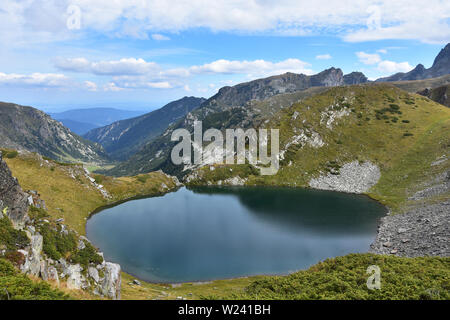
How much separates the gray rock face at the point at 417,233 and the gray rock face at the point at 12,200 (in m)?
65.8

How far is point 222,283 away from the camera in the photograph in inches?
1866

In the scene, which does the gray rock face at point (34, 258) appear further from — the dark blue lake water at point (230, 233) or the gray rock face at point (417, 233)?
the gray rock face at point (417, 233)

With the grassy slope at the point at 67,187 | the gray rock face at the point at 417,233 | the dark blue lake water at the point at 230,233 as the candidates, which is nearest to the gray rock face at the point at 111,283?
the dark blue lake water at the point at 230,233

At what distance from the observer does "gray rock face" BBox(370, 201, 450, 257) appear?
169ft

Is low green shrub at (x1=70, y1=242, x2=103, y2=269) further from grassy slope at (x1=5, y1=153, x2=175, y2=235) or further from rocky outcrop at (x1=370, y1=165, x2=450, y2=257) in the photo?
rocky outcrop at (x1=370, y1=165, x2=450, y2=257)

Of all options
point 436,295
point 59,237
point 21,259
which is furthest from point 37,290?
point 436,295

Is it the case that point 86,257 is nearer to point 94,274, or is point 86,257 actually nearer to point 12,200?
point 94,274

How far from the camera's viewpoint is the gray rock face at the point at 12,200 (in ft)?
116

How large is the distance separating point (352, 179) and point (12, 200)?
405ft

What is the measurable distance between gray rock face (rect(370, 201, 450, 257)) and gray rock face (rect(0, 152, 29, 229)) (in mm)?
65787

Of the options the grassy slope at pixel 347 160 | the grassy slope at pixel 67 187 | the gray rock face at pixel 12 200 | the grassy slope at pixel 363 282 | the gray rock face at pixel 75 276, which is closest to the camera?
the grassy slope at pixel 363 282

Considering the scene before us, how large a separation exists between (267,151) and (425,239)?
323ft

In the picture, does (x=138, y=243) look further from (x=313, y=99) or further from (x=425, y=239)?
(x=313, y=99)

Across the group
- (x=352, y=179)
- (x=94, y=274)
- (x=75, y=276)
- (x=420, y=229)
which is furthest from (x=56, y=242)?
(x=352, y=179)
